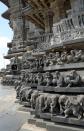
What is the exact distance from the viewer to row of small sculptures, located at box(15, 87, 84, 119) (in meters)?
7.03

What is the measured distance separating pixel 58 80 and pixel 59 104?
77cm

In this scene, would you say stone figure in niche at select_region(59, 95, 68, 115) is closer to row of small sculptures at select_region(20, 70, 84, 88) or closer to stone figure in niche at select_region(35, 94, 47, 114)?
row of small sculptures at select_region(20, 70, 84, 88)

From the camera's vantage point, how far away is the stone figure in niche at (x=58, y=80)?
8.00 m

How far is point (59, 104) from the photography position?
7.63 m

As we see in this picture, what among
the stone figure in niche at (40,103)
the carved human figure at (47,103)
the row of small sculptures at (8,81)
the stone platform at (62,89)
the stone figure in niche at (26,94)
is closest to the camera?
the stone platform at (62,89)

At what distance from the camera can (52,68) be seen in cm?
931

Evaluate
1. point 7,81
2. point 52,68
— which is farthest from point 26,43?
point 52,68

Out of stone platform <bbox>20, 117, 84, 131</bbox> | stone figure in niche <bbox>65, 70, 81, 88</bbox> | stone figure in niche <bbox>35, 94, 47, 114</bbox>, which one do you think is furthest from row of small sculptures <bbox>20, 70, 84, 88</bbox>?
stone platform <bbox>20, 117, 84, 131</bbox>

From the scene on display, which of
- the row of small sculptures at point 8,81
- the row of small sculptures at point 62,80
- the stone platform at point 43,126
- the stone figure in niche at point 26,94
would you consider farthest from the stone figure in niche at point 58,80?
the row of small sculptures at point 8,81

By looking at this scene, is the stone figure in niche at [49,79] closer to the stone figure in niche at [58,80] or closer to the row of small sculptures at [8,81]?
the stone figure in niche at [58,80]

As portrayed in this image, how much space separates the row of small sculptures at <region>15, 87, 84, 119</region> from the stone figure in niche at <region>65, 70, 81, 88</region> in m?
0.33

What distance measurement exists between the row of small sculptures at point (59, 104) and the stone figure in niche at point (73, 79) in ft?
1.08

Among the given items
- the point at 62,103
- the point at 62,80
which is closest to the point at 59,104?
the point at 62,103

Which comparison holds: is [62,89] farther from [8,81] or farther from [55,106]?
[8,81]
